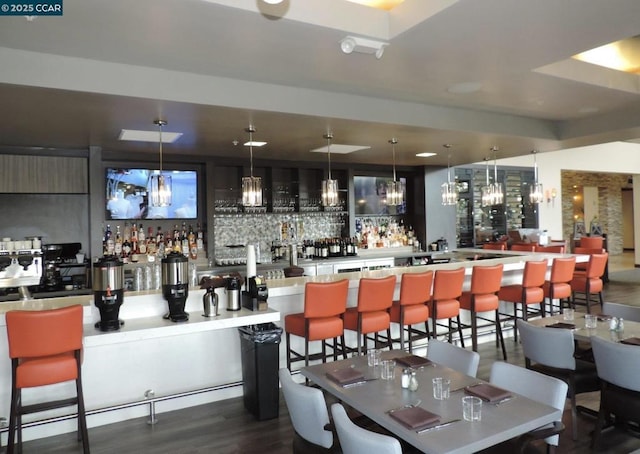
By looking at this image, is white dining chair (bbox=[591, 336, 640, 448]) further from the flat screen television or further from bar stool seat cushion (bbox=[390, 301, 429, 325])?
the flat screen television

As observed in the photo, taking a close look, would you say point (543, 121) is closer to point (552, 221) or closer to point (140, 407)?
point (140, 407)

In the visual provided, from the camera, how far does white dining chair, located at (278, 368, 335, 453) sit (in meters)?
2.14

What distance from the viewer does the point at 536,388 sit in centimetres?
240

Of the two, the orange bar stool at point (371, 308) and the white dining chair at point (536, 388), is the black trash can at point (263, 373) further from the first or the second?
the white dining chair at point (536, 388)

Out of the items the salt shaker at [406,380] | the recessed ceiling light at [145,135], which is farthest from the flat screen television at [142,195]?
the salt shaker at [406,380]

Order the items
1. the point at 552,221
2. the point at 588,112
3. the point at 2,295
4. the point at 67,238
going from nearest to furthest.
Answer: the point at 2,295 < the point at 588,112 < the point at 67,238 < the point at 552,221

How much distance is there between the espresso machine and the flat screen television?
11.4ft

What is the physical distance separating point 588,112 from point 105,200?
6752 mm

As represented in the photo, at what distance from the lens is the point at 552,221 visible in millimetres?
13469

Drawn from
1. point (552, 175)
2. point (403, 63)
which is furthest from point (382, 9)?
point (552, 175)

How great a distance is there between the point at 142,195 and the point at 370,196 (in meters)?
4.34


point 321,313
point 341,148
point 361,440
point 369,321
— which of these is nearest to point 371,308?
point 369,321

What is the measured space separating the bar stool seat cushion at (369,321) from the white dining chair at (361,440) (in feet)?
7.68

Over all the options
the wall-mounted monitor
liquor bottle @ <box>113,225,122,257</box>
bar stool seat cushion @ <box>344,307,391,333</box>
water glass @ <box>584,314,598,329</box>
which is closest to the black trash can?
bar stool seat cushion @ <box>344,307,391,333</box>
